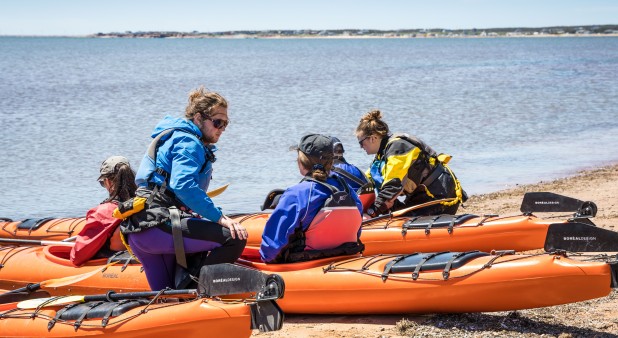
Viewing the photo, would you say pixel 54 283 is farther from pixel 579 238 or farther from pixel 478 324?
pixel 579 238

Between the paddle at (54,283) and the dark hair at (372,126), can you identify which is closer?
the paddle at (54,283)

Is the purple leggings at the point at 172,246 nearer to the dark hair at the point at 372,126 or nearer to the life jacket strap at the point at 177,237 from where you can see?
the life jacket strap at the point at 177,237

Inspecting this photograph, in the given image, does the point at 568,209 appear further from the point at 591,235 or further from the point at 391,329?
the point at 391,329

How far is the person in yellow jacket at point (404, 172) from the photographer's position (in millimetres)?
7918

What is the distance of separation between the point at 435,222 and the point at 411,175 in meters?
0.55

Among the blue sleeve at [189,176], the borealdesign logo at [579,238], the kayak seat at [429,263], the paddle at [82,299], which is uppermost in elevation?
the blue sleeve at [189,176]

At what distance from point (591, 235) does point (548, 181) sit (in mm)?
7661

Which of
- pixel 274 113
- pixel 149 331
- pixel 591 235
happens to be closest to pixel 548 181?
pixel 591 235

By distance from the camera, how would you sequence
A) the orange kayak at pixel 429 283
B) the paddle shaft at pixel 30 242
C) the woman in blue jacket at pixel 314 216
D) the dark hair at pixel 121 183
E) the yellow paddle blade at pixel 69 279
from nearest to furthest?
the orange kayak at pixel 429 283 → the woman in blue jacket at pixel 314 216 → the yellow paddle blade at pixel 69 279 → the dark hair at pixel 121 183 → the paddle shaft at pixel 30 242

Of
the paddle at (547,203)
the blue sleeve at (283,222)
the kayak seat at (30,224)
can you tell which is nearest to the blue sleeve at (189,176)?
the blue sleeve at (283,222)

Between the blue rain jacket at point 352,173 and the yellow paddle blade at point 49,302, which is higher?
the blue rain jacket at point 352,173

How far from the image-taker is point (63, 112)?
27.4 meters

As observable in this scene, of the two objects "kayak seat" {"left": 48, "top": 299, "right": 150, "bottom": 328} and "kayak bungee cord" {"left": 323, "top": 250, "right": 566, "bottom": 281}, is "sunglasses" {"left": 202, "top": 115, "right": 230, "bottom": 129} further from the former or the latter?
"kayak bungee cord" {"left": 323, "top": 250, "right": 566, "bottom": 281}

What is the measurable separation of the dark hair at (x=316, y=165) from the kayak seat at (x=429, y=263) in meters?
0.74
